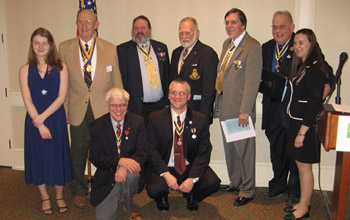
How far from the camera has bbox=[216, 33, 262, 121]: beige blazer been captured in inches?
128

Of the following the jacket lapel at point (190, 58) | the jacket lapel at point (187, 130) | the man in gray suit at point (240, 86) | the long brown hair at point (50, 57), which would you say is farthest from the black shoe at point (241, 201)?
the long brown hair at point (50, 57)

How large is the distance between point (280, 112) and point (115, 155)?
170 cm

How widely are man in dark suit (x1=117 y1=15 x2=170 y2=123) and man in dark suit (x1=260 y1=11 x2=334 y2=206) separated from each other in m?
1.11

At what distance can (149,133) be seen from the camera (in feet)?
10.5

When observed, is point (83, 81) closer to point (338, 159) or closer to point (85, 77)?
point (85, 77)

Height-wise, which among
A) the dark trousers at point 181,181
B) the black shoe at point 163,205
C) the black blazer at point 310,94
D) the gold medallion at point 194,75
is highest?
the gold medallion at point 194,75

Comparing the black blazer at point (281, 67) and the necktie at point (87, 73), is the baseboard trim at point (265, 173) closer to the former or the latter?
the black blazer at point (281, 67)

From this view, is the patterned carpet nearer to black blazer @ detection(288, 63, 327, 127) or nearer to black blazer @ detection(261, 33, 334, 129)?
black blazer @ detection(261, 33, 334, 129)

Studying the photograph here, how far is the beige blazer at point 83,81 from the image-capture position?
3.39 m

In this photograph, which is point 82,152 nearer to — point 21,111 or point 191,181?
point 191,181

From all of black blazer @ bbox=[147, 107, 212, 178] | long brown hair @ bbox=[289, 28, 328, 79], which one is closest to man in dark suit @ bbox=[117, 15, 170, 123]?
black blazer @ bbox=[147, 107, 212, 178]

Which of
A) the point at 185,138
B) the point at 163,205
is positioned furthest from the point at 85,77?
the point at 163,205

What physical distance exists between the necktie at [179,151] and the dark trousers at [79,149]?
3.09 ft

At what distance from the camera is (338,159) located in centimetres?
255
